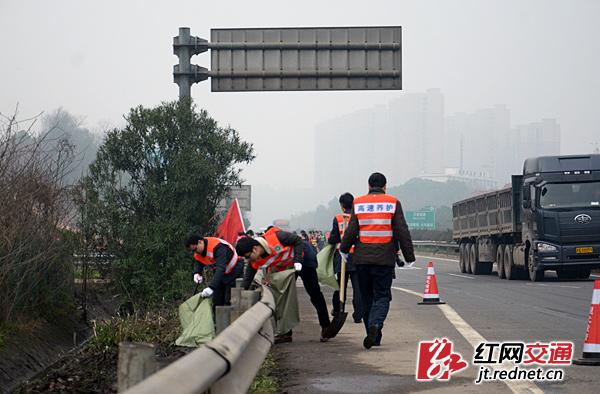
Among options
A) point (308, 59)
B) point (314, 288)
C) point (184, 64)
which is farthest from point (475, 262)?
point (314, 288)

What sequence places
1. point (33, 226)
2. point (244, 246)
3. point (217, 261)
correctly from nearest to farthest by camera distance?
point (244, 246), point (217, 261), point (33, 226)

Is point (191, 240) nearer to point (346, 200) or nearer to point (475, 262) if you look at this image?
point (346, 200)

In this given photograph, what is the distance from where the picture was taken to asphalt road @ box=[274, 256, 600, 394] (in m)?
6.81

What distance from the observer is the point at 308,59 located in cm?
2192

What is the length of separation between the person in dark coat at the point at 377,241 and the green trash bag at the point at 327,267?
1250mm

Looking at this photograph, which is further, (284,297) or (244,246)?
(284,297)

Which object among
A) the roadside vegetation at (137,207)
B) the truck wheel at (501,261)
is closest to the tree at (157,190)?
the roadside vegetation at (137,207)

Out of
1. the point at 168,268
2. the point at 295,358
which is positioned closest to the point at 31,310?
the point at 168,268

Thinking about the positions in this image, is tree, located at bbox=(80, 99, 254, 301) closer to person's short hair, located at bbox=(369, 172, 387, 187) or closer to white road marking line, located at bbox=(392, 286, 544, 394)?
white road marking line, located at bbox=(392, 286, 544, 394)

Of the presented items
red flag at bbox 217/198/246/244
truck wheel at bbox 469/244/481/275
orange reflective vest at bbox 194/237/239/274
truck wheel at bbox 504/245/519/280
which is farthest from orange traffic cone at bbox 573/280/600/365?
truck wheel at bbox 469/244/481/275

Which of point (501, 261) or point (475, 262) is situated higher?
point (501, 261)

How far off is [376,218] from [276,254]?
1.45 m

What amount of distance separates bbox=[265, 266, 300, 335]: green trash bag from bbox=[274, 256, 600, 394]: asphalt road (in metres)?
0.27

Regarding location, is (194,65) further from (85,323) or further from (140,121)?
(85,323)
